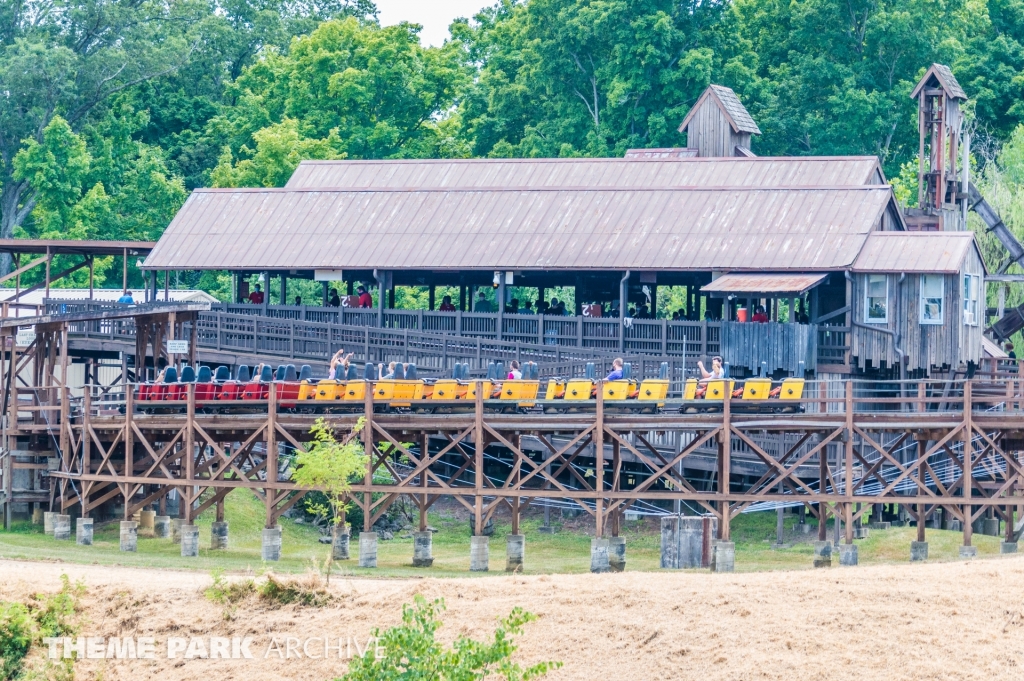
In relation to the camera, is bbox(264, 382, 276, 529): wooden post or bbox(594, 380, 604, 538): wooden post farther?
bbox(264, 382, 276, 529): wooden post

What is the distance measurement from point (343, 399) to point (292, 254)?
1662 centimetres

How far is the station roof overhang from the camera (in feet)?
182

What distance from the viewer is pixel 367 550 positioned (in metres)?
45.7

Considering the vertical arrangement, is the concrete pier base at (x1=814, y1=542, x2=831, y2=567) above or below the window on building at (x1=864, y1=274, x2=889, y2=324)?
below

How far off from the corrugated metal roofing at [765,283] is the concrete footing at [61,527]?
1887 centimetres

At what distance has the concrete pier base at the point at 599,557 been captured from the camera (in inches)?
1788

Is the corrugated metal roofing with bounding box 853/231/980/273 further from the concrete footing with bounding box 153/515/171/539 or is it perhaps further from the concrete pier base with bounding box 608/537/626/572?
the concrete footing with bounding box 153/515/171/539

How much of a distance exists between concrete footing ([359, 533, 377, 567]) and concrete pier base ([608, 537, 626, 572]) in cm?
546

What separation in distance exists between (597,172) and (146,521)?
22595mm

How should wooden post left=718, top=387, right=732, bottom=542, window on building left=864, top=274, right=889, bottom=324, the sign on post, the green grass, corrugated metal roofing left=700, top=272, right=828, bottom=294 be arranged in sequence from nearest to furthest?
the green grass < wooden post left=718, top=387, right=732, bottom=542 < corrugated metal roofing left=700, top=272, right=828, bottom=294 < window on building left=864, top=274, right=889, bottom=324 < the sign on post

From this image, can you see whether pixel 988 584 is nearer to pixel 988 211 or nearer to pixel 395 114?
pixel 988 211

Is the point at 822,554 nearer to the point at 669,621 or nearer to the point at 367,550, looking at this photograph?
the point at 367,550

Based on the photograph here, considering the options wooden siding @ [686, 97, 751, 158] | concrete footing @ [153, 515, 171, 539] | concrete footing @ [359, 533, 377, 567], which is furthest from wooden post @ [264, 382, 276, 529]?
wooden siding @ [686, 97, 751, 158]

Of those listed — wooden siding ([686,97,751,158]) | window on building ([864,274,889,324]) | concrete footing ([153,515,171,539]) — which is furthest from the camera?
wooden siding ([686,97,751,158])
